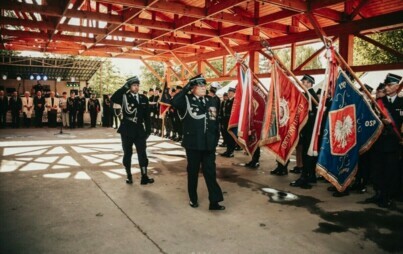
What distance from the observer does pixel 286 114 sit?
5.51 m

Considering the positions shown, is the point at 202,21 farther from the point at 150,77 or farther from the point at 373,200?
the point at 150,77

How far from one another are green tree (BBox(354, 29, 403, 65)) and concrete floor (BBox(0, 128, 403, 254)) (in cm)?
1437

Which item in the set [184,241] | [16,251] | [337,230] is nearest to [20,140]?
[16,251]

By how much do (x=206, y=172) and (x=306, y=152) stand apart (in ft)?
7.65

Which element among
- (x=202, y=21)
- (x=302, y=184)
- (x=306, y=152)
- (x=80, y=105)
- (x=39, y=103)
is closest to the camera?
(x=302, y=184)

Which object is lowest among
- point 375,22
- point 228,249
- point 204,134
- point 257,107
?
point 228,249

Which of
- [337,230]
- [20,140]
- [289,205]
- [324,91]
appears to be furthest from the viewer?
[20,140]

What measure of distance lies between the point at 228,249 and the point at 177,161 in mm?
4614

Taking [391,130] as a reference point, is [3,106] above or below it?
above

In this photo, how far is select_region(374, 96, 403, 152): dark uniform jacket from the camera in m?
4.55

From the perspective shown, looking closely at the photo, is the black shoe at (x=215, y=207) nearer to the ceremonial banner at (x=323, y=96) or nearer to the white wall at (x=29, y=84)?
the ceremonial banner at (x=323, y=96)

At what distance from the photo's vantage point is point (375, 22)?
24.3 ft

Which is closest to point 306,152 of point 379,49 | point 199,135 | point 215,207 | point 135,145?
point 215,207

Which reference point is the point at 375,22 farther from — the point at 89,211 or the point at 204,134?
the point at 89,211
